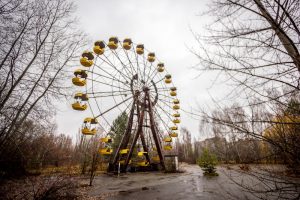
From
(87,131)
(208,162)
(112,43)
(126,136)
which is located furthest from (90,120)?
(208,162)

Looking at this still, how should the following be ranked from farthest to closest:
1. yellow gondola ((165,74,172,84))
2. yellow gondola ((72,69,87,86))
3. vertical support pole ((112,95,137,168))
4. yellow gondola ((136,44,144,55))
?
yellow gondola ((165,74,172,84)) → yellow gondola ((136,44,144,55)) → vertical support pole ((112,95,137,168)) → yellow gondola ((72,69,87,86))

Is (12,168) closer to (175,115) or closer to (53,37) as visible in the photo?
(53,37)

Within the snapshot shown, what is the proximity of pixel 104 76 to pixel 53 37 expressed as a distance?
15.3ft

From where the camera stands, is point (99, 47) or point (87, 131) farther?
point (99, 47)

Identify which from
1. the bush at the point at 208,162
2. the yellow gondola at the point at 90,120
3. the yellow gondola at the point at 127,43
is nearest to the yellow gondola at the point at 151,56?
the yellow gondola at the point at 127,43

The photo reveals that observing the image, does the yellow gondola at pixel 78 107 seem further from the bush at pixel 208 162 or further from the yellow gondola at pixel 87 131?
the bush at pixel 208 162

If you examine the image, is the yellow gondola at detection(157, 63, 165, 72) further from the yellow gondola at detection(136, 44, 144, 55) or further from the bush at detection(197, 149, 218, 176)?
the bush at detection(197, 149, 218, 176)

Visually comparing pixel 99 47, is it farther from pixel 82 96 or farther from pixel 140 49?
pixel 82 96

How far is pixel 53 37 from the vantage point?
11.7 meters

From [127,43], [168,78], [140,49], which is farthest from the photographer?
[168,78]

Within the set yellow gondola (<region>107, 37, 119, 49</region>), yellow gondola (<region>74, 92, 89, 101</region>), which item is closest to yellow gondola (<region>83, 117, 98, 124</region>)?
yellow gondola (<region>74, 92, 89, 101</region>)

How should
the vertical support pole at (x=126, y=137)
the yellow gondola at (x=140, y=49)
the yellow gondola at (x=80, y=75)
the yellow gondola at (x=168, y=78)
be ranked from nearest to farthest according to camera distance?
the yellow gondola at (x=80, y=75), the vertical support pole at (x=126, y=137), the yellow gondola at (x=140, y=49), the yellow gondola at (x=168, y=78)

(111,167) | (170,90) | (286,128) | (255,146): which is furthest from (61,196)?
(170,90)

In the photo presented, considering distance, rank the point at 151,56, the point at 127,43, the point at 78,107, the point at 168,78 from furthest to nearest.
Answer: the point at 168,78, the point at 151,56, the point at 127,43, the point at 78,107
